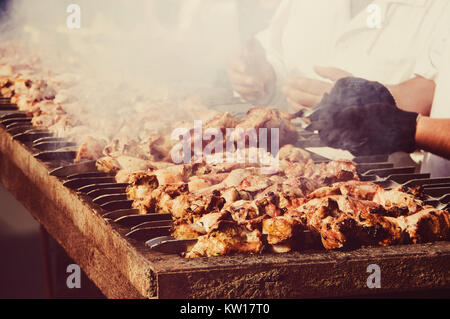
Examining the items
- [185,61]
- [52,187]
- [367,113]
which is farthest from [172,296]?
[185,61]

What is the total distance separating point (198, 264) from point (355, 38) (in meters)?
5.01

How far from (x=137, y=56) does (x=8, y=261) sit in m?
3.47

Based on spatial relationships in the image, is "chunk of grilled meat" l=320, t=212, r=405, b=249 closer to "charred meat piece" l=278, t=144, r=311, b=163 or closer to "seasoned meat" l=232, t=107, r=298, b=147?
"charred meat piece" l=278, t=144, r=311, b=163

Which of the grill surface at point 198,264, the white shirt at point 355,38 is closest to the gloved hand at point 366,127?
the grill surface at point 198,264

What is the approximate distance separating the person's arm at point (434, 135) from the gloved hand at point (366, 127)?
0.05 m

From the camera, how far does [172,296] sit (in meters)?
1.75

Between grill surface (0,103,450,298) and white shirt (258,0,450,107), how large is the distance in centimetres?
Answer: 302

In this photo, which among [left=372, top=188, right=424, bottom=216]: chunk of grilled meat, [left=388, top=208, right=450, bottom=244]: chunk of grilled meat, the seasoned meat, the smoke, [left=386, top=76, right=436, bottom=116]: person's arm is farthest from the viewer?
the smoke

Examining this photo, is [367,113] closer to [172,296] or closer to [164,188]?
[164,188]

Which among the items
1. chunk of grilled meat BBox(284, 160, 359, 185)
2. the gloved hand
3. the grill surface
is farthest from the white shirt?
the grill surface

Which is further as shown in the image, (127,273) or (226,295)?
(127,273)

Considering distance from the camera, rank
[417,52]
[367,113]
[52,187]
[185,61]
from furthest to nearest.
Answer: [185,61], [417,52], [367,113], [52,187]

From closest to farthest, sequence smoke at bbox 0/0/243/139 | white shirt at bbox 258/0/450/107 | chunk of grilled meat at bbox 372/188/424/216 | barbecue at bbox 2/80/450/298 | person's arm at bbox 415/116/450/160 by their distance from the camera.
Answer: barbecue at bbox 2/80/450/298
chunk of grilled meat at bbox 372/188/424/216
person's arm at bbox 415/116/450/160
white shirt at bbox 258/0/450/107
smoke at bbox 0/0/243/139

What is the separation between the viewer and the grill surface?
Answer: 5.78 ft
